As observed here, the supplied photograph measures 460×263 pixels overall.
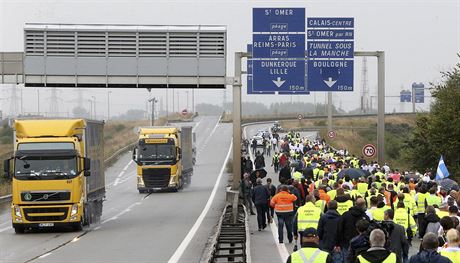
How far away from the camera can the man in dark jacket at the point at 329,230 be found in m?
14.7

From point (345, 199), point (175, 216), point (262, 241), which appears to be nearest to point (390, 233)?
point (345, 199)

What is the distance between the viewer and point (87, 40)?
122 feet

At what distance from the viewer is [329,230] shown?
582 inches

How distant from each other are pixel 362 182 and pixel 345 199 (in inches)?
324

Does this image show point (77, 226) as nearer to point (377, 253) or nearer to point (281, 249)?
point (281, 249)

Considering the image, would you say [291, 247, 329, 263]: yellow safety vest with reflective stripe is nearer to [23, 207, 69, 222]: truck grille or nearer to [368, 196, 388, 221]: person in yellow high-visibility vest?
[368, 196, 388, 221]: person in yellow high-visibility vest

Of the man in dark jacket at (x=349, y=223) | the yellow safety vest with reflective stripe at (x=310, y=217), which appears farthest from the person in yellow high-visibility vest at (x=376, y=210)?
the man in dark jacket at (x=349, y=223)

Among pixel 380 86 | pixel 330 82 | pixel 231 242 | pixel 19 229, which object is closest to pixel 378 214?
pixel 231 242

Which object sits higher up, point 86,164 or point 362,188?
point 86,164

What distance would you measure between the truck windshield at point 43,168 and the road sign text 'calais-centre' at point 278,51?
43.0 ft

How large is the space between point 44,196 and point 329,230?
46.2 ft

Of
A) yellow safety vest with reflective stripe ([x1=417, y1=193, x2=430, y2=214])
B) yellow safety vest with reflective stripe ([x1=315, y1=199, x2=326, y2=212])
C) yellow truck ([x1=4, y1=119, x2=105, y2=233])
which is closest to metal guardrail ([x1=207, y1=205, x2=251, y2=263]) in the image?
yellow safety vest with reflective stripe ([x1=315, y1=199, x2=326, y2=212])

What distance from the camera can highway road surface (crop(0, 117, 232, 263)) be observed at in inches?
855

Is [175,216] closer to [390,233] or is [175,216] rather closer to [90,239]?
[90,239]
